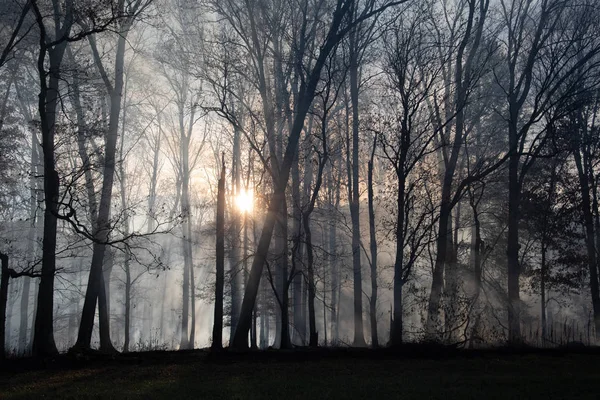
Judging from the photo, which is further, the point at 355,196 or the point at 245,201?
the point at 245,201

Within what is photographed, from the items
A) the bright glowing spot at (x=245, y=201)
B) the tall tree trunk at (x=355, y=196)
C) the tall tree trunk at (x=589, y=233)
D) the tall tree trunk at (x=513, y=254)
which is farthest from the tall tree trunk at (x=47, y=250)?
the tall tree trunk at (x=589, y=233)

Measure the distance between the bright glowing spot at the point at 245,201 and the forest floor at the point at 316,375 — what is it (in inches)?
514

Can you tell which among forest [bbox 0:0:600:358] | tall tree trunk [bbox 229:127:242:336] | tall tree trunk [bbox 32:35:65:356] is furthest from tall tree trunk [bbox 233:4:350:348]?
tall tree trunk [bbox 229:127:242:336]

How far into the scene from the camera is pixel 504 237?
78.0 ft

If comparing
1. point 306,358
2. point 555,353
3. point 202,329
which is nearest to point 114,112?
point 306,358

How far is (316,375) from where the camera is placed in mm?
9422

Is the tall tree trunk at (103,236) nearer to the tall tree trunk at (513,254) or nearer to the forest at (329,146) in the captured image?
the forest at (329,146)

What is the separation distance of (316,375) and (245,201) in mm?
17052

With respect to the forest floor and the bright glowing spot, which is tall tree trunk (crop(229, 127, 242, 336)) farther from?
the forest floor

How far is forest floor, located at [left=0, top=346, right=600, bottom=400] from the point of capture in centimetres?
779

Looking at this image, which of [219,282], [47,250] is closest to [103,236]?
[47,250]

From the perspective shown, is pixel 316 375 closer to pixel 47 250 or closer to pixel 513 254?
pixel 47 250

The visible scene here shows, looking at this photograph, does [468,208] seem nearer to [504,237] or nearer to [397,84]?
[504,237]

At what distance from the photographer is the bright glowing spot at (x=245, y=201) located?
25203 mm
